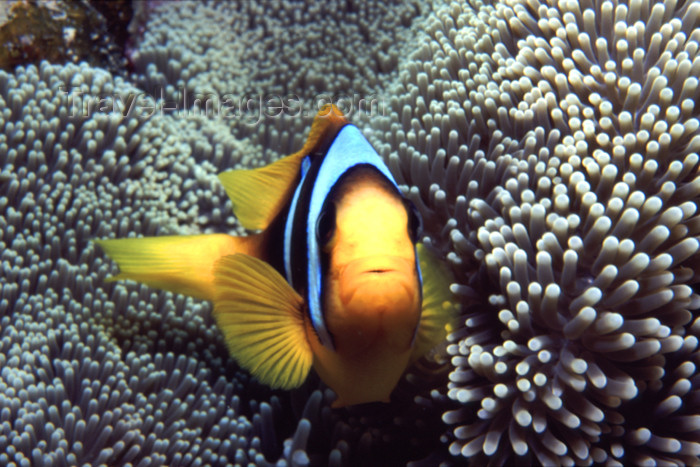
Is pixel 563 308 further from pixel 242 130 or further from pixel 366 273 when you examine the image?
pixel 242 130

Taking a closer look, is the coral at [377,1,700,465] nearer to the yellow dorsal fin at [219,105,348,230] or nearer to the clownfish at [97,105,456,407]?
the clownfish at [97,105,456,407]

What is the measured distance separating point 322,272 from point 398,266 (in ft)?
0.54

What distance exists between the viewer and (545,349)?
3.61 feet

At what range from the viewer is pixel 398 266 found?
80 cm

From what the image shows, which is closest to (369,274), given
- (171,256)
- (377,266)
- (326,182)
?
(377,266)

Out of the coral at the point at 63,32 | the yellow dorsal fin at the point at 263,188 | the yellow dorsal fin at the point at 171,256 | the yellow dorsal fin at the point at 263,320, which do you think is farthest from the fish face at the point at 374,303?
the coral at the point at 63,32

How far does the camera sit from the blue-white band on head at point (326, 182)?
0.95 metres

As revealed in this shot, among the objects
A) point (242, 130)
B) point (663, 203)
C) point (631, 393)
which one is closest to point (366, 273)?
point (631, 393)

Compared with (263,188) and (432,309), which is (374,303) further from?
(263,188)

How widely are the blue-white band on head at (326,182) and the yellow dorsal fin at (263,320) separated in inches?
3.7

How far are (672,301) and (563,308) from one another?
219mm

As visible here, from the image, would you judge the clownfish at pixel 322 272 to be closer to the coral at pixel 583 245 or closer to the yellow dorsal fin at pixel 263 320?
the yellow dorsal fin at pixel 263 320

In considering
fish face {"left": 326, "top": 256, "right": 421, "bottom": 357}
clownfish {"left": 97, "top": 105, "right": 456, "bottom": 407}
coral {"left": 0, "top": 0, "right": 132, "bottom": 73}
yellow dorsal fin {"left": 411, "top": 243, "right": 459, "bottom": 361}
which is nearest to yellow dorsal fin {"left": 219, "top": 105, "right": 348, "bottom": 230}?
clownfish {"left": 97, "top": 105, "right": 456, "bottom": 407}

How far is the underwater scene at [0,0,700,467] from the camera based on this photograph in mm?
1060
